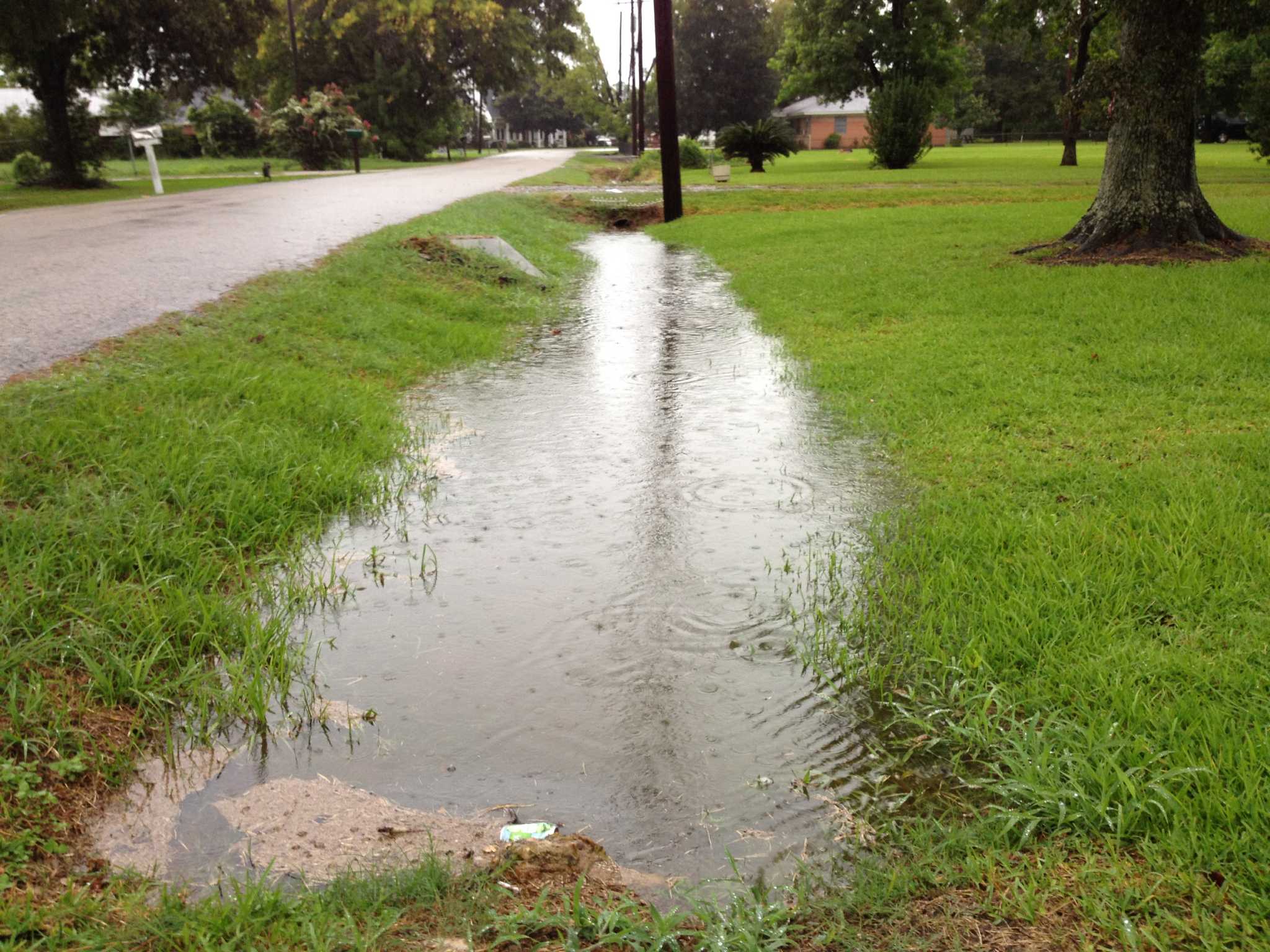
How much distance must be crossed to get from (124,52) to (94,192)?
17.0ft

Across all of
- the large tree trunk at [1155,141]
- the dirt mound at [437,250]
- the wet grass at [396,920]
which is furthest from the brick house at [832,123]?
the wet grass at [396,920]

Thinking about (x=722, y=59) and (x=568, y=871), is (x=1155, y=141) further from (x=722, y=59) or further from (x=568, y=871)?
(x=722, y=59)

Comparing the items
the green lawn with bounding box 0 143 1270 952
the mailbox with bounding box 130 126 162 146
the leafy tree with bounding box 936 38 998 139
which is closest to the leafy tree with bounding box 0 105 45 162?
the mailbox with bounding box 130 126 162 146

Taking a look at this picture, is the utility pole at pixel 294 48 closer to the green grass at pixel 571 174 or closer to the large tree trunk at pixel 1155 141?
the green grass at pixel 571 174

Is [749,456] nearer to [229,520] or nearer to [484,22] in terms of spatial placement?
[229,520]

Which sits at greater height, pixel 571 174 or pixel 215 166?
pixel 215 166

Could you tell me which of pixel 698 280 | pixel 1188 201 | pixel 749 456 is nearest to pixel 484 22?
pixel 698 280

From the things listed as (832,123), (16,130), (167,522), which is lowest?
(167,522)

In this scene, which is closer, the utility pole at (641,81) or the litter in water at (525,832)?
the litter in water at (525,832)

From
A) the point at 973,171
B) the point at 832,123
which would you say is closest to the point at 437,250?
the point at 973,171

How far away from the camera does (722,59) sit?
74.1 m

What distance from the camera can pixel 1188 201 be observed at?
464 inches

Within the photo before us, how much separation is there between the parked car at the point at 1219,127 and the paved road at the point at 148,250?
52.7 meters

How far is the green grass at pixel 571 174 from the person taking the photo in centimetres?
2983
